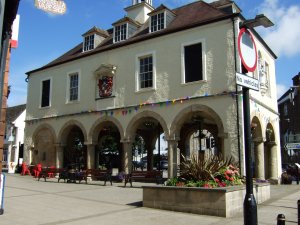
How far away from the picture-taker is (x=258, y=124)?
18.8 metres

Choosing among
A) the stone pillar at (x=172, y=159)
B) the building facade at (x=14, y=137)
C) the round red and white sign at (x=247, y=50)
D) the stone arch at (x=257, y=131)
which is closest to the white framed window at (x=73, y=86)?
the stone pillar at (x=172, y=159)

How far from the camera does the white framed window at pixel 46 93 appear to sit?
25875 mm

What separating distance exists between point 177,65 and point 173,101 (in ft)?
6.37

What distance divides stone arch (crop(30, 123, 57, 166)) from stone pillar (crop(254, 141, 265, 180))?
47.2 feet

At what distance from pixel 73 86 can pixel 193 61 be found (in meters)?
9.62

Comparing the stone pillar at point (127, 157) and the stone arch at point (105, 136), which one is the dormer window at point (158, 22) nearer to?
the stone arch at point (105, 136)

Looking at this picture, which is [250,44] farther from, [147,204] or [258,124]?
[258,124]

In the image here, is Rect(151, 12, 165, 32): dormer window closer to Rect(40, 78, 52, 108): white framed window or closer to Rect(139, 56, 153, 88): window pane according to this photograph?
Rect(139, 56, 153, 88): window pane

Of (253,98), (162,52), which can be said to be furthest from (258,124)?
(162,52)

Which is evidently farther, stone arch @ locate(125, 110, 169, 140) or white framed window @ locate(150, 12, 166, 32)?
white framed window @ locate(150, 12, 166, 32)

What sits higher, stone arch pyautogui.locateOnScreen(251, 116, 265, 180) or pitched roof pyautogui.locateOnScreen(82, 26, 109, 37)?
pitched roof pyautogui.locateOnScreen(82, 26, 109, 37)

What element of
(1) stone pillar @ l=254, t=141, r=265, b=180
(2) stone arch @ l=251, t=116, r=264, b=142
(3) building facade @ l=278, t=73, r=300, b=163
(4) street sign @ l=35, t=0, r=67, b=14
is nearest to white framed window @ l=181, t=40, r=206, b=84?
(2) stone arch @ l=251, t=116, r=264, b=142

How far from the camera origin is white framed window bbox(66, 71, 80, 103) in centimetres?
2398

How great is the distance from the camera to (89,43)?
81.5 feet
